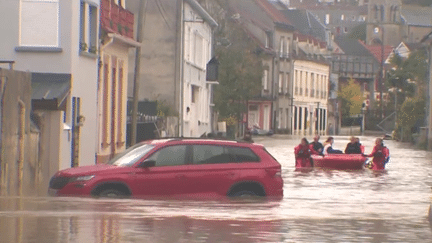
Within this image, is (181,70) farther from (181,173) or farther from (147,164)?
(147,164)

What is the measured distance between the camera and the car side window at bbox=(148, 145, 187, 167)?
21344 millimetres

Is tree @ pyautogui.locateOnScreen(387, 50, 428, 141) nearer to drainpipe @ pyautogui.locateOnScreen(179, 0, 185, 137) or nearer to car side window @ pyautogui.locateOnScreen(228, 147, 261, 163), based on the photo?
drainpipe @ pyautogui.locateOnScreen(179, 0, 185, 137)

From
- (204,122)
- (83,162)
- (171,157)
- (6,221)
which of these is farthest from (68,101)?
(204,122)

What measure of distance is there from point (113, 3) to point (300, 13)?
108697mm

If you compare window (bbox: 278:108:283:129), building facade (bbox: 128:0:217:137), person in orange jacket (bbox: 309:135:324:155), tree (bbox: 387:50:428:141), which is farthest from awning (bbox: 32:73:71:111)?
window (bbox: 278:108:283:129)

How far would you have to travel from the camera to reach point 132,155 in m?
21.7

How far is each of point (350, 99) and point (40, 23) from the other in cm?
13185

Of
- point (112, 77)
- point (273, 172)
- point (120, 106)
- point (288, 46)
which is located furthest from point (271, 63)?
point (273, 172)

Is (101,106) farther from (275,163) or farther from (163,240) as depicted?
(163,240)

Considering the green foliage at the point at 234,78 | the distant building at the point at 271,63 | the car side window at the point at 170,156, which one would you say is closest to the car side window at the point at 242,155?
the car side window at the point at 170,156

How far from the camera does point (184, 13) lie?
55188 millimetres

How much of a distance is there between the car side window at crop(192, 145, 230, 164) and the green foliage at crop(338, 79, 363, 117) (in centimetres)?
13632

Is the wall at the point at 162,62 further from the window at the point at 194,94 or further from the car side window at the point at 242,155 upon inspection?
the car side window at the point at 242,155

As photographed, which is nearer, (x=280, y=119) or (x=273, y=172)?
(x=273, y=172)
